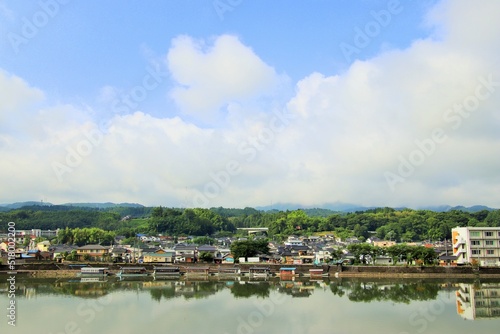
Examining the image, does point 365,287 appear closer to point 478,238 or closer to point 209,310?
point 209,310

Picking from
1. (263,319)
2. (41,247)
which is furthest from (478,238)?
(41,247)

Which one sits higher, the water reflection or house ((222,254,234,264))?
house ((222,254,234,264))

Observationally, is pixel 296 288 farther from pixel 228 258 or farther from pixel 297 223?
pixel 297 223

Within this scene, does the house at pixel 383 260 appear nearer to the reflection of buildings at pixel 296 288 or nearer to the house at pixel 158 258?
the reflection of buildings at pixel 296 288

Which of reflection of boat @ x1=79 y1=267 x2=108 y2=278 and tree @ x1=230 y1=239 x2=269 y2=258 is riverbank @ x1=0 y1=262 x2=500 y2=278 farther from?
tree @ x1=230 y1=239 x2=269 y2=258

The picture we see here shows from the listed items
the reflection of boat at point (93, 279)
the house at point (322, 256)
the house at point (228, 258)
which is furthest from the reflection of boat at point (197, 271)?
→ the house at point (322, 256)

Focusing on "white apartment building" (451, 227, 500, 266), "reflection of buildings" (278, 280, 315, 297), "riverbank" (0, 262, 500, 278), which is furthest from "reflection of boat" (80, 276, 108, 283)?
"white apartment building" (451, 227, 500, 266)
